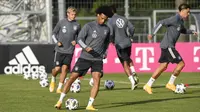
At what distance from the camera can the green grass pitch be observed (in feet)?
51.2

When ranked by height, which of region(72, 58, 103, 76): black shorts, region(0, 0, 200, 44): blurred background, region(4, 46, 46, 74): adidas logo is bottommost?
region(4, 46, 46, 74): adidas logo

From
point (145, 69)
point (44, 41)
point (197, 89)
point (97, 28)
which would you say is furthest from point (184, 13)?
point (44, 41)

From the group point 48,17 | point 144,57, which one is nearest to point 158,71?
point 144,57

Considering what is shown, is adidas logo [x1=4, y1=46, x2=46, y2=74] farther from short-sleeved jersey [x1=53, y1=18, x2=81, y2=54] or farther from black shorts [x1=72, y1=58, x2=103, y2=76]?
black shorts [x1=72, y1=58, x2=103, y2=76]

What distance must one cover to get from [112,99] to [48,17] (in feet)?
45.9

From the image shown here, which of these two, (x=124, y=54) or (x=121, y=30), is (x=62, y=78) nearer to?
(x=124, y=54)

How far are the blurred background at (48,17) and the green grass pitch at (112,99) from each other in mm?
7693

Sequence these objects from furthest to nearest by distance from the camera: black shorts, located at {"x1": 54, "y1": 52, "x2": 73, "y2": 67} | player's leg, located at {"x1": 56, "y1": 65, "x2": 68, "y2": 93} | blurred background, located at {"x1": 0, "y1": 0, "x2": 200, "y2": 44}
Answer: blurred background, located at {"x1": 0, "y1": 0, "x2": 200, "y2": 44} < black shorts, located at {"x1": 54, "y1": 52, "x2": 73, "y2": 67} < player's leg, located at {"x1": 56, "y1": 65, "x2": 68, "y2": 93}

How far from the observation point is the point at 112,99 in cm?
1773

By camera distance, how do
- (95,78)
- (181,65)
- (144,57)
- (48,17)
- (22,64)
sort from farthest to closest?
(48,17), (144,57), (22,64), (181,65), (95,78)

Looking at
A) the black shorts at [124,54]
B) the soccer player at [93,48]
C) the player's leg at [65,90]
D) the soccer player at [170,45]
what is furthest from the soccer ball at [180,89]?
the player's leg at [65,90]

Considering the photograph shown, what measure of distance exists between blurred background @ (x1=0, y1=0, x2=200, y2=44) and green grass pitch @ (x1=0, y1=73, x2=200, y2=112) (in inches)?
303

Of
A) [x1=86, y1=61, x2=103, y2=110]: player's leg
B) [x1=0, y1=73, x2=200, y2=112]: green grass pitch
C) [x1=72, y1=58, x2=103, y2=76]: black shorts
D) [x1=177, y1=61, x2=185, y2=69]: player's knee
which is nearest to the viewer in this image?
[x1=86, y1=61, x2=103, y2=110]: player's leg

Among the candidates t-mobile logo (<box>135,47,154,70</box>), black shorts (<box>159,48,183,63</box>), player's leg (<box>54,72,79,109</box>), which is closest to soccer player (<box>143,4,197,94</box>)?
black shorts (<box>159,48,183,63</box>)
